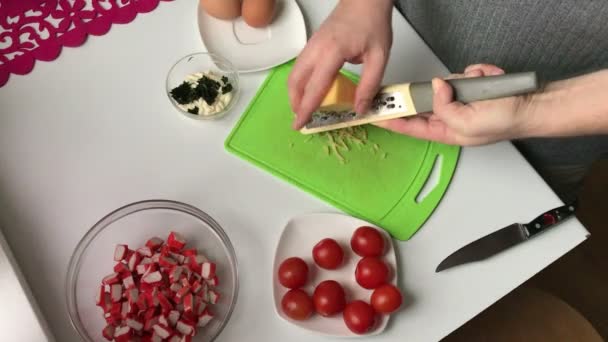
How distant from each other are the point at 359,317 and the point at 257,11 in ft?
1.81

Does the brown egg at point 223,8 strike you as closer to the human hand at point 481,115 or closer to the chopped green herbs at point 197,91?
the chopped green herbs at point 197,91

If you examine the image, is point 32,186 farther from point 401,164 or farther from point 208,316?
point 401,164

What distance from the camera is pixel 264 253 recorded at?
35.2 inches

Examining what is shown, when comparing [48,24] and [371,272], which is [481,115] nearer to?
[371,272]

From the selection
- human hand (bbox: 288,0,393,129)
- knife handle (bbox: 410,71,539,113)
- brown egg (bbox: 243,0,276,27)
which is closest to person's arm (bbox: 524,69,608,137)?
knife handle (bbox: 410,71,539,113)

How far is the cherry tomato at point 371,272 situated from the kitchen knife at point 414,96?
232 millimetres

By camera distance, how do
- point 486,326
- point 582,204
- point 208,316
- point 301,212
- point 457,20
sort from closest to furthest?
1. point 208,316
2. point 301,212
3. point 457,20
4. point 486,326
5. point 582,204

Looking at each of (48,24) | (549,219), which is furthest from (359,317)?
(48,24)

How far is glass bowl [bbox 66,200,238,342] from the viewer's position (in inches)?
32.9

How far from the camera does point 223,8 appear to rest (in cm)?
98

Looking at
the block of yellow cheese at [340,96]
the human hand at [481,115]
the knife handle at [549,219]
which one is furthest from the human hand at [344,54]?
the knife handle at [549,219]

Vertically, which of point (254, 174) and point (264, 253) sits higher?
point (254, 174)

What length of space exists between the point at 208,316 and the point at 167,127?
34cm

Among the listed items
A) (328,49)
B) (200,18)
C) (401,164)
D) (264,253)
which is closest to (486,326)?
(401,164)
